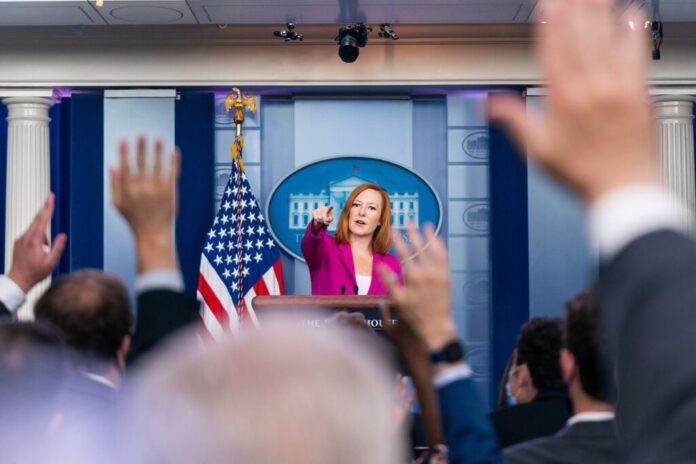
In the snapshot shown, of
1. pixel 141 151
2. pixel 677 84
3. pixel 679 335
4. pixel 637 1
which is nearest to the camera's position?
pixel 679 335

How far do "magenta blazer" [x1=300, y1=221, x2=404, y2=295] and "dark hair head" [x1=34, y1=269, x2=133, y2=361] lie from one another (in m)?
3.32

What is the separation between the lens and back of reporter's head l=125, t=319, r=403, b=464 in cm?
54

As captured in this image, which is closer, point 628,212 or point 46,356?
point 628,212

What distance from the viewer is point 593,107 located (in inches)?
23.4

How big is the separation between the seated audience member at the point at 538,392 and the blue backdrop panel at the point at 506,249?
166 inches

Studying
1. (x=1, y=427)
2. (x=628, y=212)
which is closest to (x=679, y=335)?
(x=628, y=212)

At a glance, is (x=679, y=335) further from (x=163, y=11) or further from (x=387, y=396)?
(x=163, y=11)

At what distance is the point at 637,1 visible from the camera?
573 cm

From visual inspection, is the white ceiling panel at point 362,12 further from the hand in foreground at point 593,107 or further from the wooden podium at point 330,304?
the hand in foreground at point 593,107

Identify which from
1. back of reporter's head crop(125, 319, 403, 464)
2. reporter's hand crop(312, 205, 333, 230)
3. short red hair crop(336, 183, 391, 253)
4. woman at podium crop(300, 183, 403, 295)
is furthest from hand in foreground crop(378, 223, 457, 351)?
short red hair crop(336, 183, 391, 253)

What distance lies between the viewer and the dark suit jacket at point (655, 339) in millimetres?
528

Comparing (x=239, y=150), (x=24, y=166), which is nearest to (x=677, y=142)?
(x=239, y=150)

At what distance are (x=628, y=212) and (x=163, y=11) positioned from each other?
591cm

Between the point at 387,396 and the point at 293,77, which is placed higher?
the point at 293,77
